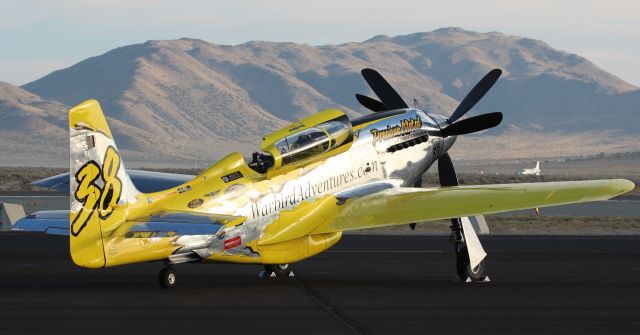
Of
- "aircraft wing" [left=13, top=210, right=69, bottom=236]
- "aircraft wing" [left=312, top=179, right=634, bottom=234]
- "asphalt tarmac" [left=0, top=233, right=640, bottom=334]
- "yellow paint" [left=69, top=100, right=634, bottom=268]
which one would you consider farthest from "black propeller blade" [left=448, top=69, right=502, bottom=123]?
"aircraft wing" [left=13, top=210, right=69, bottom=236]

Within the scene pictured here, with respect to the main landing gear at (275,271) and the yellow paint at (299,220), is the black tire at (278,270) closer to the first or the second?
the main landing gear at (275,271)

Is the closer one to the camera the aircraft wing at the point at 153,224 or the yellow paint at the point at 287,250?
the aircraft wing at the point at 153,224

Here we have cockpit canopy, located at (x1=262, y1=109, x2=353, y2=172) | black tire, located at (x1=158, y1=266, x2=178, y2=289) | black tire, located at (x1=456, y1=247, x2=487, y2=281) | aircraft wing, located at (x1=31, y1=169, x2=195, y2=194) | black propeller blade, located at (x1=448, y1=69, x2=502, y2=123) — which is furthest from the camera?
black propeller blade, located at (x1=448, y1=69, x2=502, y2=123)

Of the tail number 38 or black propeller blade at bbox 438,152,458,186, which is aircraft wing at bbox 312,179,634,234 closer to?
black propeller blade at bbox 438,152,458,186

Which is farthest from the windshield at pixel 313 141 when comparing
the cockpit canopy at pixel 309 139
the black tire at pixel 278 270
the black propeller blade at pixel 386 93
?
the black propeller blade at pixel 386 93

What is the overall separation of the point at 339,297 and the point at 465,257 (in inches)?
150

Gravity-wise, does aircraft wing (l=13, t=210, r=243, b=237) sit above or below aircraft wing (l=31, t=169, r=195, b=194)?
above

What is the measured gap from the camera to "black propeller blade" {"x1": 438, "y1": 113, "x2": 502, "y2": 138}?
25.1m

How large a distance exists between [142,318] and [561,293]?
7.65 m

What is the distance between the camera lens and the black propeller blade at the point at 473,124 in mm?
25141

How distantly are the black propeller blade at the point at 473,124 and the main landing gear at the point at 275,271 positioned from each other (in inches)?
180

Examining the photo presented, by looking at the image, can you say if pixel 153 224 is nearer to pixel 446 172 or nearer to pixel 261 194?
pixel 261 194

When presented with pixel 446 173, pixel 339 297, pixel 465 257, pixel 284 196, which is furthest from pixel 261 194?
pixel 446 173

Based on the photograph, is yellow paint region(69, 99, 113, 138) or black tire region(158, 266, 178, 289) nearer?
yellow paint region(69, 99, 113, 138)
